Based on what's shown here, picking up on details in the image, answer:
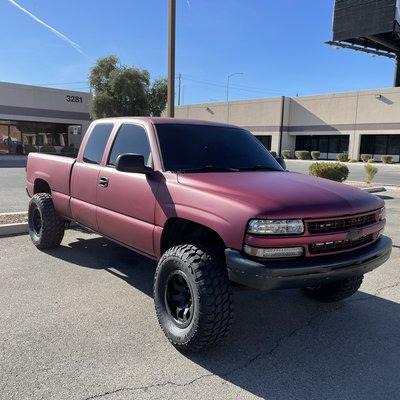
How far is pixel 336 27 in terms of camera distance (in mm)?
56219

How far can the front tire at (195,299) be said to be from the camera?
3.48 m

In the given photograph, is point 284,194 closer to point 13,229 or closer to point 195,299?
point 195,299

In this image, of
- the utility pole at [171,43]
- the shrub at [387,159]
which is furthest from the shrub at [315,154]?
the utility pole at [171,43]

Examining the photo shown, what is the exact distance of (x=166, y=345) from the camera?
12.7 ft

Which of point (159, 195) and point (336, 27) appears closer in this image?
point (159, 195)

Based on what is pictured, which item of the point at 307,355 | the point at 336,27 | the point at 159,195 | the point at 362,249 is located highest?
the point at 336,27

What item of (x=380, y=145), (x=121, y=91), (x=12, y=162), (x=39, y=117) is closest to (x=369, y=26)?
(x=380, y=145)

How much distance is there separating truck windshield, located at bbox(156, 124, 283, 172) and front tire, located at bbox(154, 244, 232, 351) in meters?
0.98

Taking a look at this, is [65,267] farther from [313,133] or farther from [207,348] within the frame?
[313,133]

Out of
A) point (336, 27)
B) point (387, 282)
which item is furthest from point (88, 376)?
point (336, 27)

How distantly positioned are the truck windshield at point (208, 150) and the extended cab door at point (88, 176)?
107 cm

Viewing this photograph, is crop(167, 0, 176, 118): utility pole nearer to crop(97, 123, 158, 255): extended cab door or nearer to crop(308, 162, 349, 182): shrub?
crop(97, 123, 158, 255): extended cab door

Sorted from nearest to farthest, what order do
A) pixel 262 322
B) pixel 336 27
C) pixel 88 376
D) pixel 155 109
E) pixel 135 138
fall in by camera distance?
1. pixel 88 376
2. pixel 262 322
3. pixel 135 138
4. pixel 155 109
5. pixel 336 27

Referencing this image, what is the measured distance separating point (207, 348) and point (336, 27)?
59694 mm
